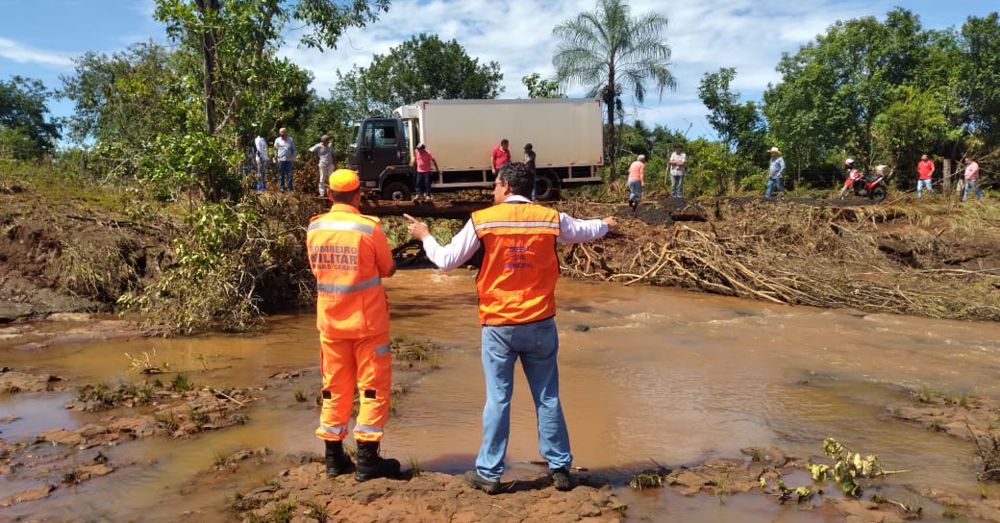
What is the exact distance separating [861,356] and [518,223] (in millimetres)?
6136

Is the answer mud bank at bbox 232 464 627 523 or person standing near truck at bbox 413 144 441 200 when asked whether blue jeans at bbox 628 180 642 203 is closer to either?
person standing near truck at bbox 413 144 441 200

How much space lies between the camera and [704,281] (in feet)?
43.1

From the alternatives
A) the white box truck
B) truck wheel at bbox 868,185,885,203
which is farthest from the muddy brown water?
truck wheel at bbox 868,185,885,203

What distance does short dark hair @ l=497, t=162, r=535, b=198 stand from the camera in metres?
4.16

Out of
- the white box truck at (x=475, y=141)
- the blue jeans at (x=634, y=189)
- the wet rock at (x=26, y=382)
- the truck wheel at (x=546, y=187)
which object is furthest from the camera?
A: the truck wheel at (x=546, y=187)

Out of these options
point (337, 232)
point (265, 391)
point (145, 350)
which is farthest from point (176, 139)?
point (337, 232)

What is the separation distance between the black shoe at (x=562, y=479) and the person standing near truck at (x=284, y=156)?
1213 cm

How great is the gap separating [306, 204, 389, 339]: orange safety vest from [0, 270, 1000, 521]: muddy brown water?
1.14 metres

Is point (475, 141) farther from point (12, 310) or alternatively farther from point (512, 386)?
point (512, 386)

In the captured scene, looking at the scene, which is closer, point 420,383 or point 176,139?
point 420,383

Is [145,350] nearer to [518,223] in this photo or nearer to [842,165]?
[518,223]

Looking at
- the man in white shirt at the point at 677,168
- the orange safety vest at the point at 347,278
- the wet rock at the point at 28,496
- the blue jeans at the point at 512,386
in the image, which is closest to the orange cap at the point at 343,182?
the orange safety vest at the point at 347,278

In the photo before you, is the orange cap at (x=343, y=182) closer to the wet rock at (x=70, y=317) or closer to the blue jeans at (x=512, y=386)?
the blue jeans at (x=512, y=386)

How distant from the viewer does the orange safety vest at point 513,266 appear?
4.00 meters
